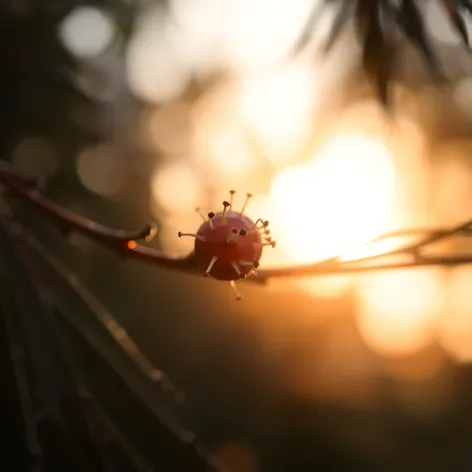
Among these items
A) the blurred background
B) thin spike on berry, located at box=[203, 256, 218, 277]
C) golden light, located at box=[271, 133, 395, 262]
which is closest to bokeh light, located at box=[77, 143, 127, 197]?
the blurred background

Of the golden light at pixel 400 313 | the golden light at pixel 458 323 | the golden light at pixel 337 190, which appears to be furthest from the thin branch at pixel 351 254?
the golden light at pixel 400 313

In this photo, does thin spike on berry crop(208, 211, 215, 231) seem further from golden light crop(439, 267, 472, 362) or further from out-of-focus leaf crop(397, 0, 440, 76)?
golden light crop(439, 267, 472, 362)

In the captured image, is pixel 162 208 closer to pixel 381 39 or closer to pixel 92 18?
pixel 92 18

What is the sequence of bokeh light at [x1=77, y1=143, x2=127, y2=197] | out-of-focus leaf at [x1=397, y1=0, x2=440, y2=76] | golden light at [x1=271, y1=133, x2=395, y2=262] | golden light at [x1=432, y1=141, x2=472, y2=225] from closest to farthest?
Answer: out-of-focus leaf at [x1=397, y1=0, x2=440, y2=76]
golden light at [x1=271, y1=133, x2=395, y2=262]
bokeh light at [x1=77, y1=143, x2=127, y2=197]
golden light at [x1=432, y1=141, x2=472, y2=225]

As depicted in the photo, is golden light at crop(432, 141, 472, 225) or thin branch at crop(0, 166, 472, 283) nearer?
thin branch at crop(0, 166, 472, 283)

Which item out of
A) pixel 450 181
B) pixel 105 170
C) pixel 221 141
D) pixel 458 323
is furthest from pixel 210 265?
pixel 458 323

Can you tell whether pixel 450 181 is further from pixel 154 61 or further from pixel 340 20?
pixel 340 20

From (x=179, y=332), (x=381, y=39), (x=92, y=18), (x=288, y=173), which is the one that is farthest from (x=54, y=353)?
(x=179, y=332)
